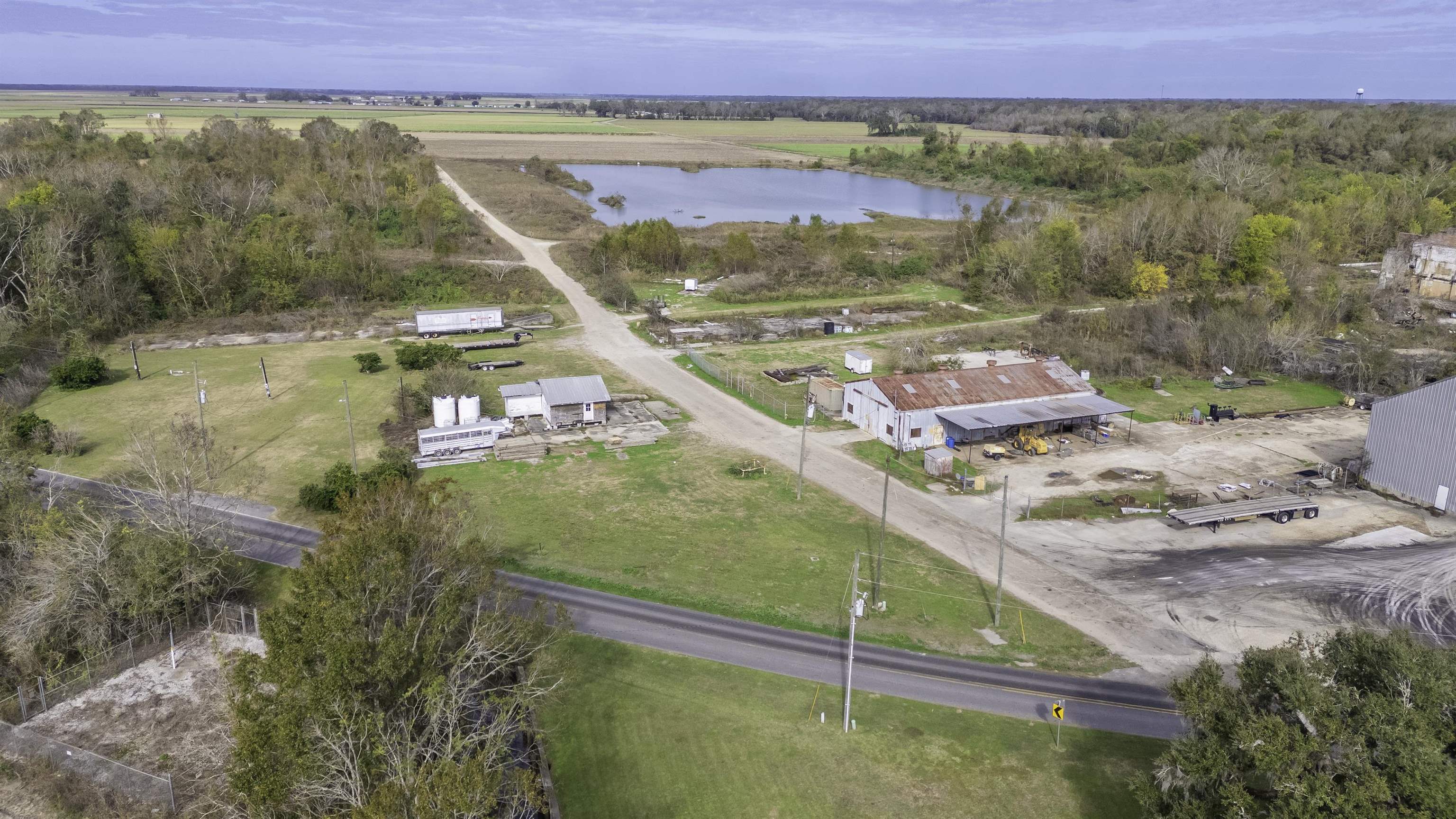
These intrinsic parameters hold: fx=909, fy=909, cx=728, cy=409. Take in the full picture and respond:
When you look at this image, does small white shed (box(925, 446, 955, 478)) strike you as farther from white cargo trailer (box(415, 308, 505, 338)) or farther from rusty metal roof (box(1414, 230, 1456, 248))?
rusty metal roof (box(1414, 230, 1456, 248))

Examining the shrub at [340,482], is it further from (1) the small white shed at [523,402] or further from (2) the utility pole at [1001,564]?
(2) the utility pole at [1001,564]

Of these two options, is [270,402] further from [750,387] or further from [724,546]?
[724,546]

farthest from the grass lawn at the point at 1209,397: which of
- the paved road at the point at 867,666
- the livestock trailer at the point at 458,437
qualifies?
the livestock trailer at the point at 458,437

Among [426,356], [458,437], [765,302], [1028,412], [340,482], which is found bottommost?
[458,437]

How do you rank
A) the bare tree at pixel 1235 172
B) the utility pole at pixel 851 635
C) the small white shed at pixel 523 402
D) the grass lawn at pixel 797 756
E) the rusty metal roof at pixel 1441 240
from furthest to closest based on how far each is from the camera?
the bare tree at pixel 1235 172 < the rusty metal roof at pixel 1441 240 < the small white shed at pixel 523 402 < the utility pole at pixel 851 635 < the grass lawn at pixel 797 756

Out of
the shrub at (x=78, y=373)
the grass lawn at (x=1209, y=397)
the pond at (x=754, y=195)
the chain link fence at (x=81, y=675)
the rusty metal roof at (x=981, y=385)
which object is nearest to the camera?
the chain link fence at (x=81, y=675)

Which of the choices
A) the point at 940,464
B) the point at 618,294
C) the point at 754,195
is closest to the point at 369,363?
the point at 618,294

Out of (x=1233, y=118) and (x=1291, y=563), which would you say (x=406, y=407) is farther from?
(x=1233, y=118)
